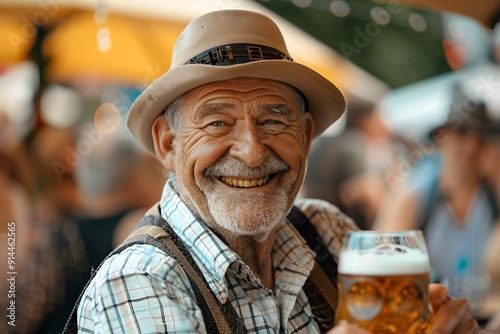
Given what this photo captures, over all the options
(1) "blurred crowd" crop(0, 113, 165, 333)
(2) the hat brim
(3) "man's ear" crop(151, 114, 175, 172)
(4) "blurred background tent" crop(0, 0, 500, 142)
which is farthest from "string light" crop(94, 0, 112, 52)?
(3) "man's ear" crop(151, 114, 175, 172)

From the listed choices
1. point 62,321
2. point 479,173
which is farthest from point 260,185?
point 479,173

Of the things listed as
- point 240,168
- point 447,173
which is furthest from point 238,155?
point 447,173

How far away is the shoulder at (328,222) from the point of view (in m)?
1.73

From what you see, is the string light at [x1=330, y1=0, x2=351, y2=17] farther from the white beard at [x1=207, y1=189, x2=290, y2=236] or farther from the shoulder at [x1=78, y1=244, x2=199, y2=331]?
the shoulder at [x1=78, y1=244, x2=199, y2=331]

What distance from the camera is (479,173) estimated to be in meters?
4.48

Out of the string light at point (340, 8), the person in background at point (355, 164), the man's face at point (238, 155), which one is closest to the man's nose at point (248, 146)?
the man's face at point (238, 155)

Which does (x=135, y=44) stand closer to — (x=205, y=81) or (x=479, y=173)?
(x=205, y=81)

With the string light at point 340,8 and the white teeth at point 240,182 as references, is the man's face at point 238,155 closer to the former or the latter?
the white teeth at point 240,182

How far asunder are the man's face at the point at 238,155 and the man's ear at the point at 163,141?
0.08 m

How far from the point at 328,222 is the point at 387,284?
723mm

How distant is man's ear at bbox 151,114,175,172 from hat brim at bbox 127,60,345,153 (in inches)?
0.9

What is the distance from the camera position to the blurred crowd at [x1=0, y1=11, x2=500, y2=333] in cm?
275

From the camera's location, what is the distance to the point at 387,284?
107cm

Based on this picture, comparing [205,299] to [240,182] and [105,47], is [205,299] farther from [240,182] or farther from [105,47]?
[105,47]
